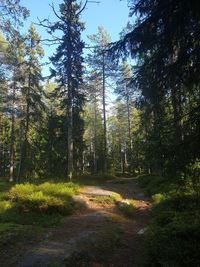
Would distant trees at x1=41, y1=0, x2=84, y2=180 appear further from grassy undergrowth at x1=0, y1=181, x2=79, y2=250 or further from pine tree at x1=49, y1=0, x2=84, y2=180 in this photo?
grassy undergrowth at x1=0, y1=181, x2=79, y2=250

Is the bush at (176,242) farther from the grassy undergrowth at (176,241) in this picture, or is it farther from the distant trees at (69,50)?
the distant trees at (69,50)

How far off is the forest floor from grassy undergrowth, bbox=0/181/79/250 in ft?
1.25

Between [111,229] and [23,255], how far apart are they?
121 inches

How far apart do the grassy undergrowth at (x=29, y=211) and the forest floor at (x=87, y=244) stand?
38 cm

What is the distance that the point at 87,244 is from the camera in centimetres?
770

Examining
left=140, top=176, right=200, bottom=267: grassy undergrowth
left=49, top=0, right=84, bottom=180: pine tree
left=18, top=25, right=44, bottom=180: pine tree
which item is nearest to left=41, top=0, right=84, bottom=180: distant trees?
left=49, top=0, right=84, bottom=180: pine tree

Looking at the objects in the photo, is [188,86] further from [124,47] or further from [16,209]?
[16,209]

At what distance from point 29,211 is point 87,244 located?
3.71 meters

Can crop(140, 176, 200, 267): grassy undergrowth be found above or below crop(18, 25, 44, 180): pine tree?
below

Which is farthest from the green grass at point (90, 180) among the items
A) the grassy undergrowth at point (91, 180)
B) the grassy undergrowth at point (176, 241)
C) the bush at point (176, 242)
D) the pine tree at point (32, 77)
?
the bush at point (176, 242)

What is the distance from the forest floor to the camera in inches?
265

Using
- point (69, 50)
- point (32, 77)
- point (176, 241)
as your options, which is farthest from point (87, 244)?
point (32, 77)

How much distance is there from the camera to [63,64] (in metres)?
22.9

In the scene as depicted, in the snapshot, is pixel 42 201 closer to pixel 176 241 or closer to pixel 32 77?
pixel 176 241
